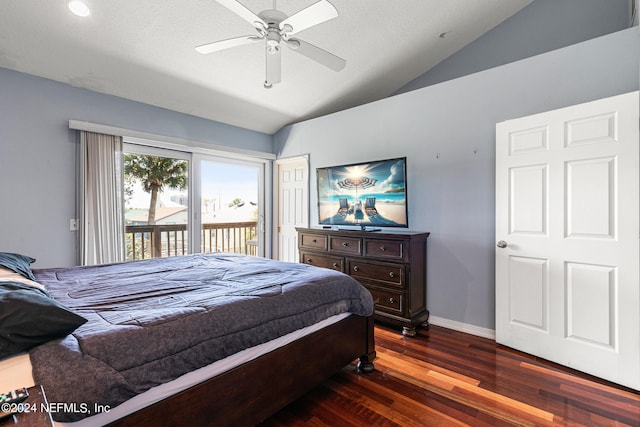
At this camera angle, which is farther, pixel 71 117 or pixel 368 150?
pixel 368 150

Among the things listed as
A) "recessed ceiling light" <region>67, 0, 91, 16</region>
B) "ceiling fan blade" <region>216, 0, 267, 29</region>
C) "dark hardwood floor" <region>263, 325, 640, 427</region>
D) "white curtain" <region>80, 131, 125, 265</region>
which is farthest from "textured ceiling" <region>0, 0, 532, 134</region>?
"dark hardwood floor" <region>263, 325, 640, 427</region>

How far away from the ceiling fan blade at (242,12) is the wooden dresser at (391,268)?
6.84 ft

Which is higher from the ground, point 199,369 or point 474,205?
point 474,205

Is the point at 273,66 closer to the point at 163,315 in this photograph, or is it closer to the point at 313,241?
the point at 163,315

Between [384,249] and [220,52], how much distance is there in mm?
2620

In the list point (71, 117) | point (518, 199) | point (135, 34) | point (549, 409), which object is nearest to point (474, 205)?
point (518, 199)

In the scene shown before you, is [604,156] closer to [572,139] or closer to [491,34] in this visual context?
[572,139]

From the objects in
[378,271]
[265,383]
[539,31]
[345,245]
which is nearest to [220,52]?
[345,245]

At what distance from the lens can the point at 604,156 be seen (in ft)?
6.79

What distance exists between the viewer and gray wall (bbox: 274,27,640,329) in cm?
237

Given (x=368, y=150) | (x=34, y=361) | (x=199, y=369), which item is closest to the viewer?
(x=34, y=361)

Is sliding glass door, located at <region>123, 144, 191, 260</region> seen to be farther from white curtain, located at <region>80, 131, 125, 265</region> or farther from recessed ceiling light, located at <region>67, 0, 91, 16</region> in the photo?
recessed ceiling light, located at <region>67, 0, 91, 16</region>

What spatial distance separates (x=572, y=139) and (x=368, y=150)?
6.58 feet

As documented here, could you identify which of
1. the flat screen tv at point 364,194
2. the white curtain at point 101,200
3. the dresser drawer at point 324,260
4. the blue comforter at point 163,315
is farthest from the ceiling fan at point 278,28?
the dresser drawer at point 324,260
